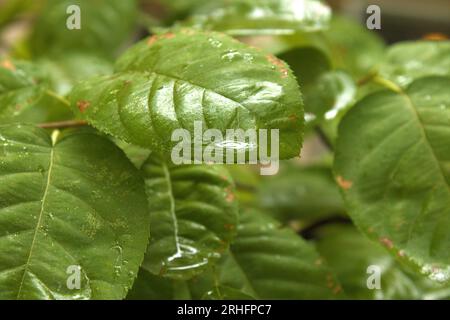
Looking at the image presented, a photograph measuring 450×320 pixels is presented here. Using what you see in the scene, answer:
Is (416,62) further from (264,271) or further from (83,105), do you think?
(83,105)

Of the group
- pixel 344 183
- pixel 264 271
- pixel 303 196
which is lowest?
pixel 303 196

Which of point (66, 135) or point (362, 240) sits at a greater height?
point (66, 135)

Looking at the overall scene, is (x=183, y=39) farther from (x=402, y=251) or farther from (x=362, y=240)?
(x=362, y=240)

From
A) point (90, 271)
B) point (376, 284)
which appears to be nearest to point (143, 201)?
point (90, 271)

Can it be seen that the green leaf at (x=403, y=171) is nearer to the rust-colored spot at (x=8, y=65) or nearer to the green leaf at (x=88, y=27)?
the rust-colored spot at (x=8, y=65)

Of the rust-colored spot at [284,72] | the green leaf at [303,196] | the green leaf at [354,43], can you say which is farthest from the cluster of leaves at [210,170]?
the green leaf at [354,43]

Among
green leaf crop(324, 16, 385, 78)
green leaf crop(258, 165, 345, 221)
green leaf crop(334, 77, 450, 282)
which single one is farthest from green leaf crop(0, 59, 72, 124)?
green leaf crop(324, 16, 385, 78)

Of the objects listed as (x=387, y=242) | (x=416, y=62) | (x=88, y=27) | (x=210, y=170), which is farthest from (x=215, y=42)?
(x=88, y=27)
